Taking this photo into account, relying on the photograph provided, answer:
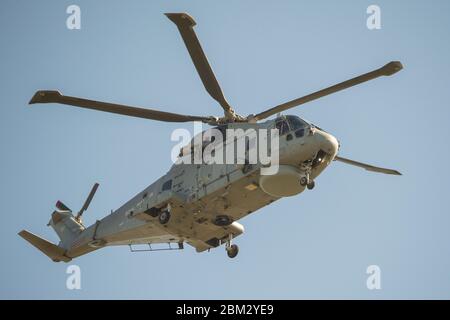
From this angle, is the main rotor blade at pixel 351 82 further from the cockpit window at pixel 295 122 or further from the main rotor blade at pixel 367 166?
the main rotor blade at pixel 367 166

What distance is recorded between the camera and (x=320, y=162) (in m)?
A: 18.3

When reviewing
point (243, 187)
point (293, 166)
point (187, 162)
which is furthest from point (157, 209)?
point (293, 166)

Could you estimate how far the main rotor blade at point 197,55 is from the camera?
56.3 feet

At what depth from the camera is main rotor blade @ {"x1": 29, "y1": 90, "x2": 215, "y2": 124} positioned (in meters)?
18.6

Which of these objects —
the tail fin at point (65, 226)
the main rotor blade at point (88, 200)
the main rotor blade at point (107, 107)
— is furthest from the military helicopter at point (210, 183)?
the main rotor blade at point (88, 200)

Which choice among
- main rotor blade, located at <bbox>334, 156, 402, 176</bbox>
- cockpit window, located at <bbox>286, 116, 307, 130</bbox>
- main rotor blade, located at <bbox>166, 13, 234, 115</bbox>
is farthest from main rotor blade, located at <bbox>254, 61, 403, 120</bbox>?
main rotor blade, located at <bbox>334, 156, 402, 176</bbox>

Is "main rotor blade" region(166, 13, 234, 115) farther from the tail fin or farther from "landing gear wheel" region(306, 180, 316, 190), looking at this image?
the tail fin

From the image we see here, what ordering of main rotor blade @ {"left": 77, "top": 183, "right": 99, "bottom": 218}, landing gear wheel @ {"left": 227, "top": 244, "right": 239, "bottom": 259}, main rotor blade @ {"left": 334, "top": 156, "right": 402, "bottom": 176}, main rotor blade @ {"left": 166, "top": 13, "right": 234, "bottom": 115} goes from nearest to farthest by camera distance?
main rotor blade @ {"left": 166, "top": 13, "right": 234, "bottom": 115}
main rotor blade @ {"left": 334, "top": 156, "right": 402, "bottom": 176}
landing gear wheel @ {"left": 227, "top": 244, "right": 239, "bottom": 259}
main rotor blade @ {"left": 77, "top": 183, "right": 99, "bottom": 218}

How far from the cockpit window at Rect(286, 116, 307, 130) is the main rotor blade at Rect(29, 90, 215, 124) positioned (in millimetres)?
3272

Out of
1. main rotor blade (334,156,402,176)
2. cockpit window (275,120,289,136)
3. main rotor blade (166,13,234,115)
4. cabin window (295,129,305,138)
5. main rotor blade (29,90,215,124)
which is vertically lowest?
main rotor blade (334,156,402,176)

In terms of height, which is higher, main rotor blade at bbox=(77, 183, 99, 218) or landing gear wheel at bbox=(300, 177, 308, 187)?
main rotor blade at bbox=(77, 183, 99, 218)

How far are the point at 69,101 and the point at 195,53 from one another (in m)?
4.07

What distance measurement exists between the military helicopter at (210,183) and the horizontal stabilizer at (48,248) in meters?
0.09

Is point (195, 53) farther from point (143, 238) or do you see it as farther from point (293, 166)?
point (143, 238)
